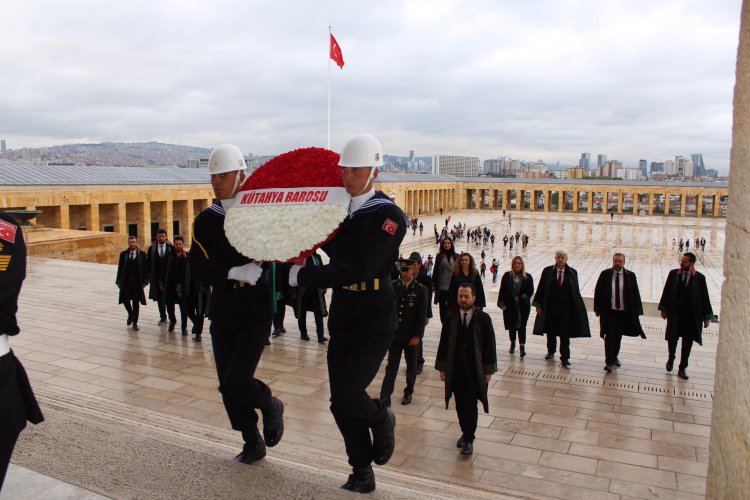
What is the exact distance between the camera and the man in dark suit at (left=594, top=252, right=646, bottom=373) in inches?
296

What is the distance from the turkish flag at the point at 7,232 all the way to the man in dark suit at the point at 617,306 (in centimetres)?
662

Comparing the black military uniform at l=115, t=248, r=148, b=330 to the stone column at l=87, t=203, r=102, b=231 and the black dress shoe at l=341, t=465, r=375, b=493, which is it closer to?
the black dress shoe at l=341, t=465, r=375, b=493

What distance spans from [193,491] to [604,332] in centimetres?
603

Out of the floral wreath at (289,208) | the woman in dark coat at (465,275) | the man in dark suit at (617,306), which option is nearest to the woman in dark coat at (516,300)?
the woman in dark coat at (465,275)

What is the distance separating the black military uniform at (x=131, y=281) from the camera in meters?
9.43

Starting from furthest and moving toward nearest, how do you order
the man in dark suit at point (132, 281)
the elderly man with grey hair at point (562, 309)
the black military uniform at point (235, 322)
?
the man in dark suit at point (132, 281)
the elderly man with grey hair at point (562, 309)
the black military uniform at point (235, 322)

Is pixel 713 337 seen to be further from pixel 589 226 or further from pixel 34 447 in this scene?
pixel 589 226

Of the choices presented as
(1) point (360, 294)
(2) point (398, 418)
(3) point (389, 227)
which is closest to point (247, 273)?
(1) point (360, 294)

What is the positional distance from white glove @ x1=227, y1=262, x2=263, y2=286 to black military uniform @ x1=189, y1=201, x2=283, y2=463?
0.38 feet

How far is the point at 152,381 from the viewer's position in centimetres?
672

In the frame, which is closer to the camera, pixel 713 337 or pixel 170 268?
pixel 170 268

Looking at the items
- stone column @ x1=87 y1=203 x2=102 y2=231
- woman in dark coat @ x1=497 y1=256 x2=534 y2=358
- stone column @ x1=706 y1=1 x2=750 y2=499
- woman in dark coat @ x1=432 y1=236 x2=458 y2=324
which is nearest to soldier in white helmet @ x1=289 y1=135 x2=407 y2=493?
stone column @ x1=706 y1=1 x2=750 y2=499

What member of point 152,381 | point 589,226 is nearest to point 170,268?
point 152,381

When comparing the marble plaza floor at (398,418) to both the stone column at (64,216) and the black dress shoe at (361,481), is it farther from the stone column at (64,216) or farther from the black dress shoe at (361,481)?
the stone column at (64,216)
